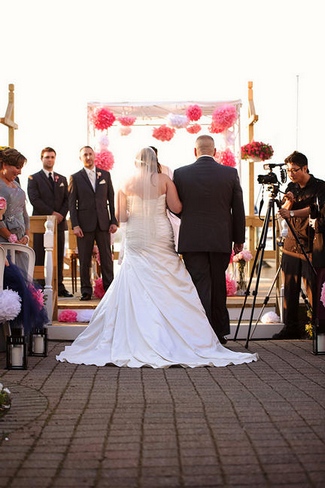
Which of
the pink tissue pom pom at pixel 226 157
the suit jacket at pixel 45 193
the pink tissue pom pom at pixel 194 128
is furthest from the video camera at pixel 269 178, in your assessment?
the pink tissue pom pom at pixel 194 128

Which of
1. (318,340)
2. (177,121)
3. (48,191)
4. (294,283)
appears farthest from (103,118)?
(318,340)

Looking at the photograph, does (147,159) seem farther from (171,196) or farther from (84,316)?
(84,316)

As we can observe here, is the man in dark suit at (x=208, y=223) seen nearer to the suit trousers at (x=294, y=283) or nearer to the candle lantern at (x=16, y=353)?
the suit trousers at (x=294, y=283)

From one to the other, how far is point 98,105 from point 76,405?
34.6 feet

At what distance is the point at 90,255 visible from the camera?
40.0 feet

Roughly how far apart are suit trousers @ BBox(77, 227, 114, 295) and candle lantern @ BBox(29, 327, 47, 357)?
3.51 metres

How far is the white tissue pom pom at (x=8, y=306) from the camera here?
773cm

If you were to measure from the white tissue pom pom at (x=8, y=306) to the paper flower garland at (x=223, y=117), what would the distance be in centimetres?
842

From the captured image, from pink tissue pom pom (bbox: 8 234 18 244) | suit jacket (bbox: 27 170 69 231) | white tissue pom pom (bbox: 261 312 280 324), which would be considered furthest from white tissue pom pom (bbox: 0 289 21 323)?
suit jacket (bbox: 27 170 69 231)

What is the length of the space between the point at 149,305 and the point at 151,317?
140 millimetres

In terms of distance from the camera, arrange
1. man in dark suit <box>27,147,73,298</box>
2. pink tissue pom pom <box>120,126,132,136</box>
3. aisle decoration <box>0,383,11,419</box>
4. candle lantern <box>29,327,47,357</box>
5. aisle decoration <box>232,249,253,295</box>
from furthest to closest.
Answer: pink tissue pom pom <box>120,126,132,136</box>
aisle decoration <box>232,249,253,295</box>
man in dark suit <box>27,147,73,298</box>
candle lantern <box>29,327,47,357</box>
aisle decoration <box>0,383,11,419</box>

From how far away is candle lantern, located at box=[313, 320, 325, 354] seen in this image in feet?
28.3

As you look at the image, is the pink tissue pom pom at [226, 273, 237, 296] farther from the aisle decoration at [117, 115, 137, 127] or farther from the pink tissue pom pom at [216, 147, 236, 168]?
the aisle decoration at [117, 115, 137, 127]

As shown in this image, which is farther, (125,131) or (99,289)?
(125,131)
